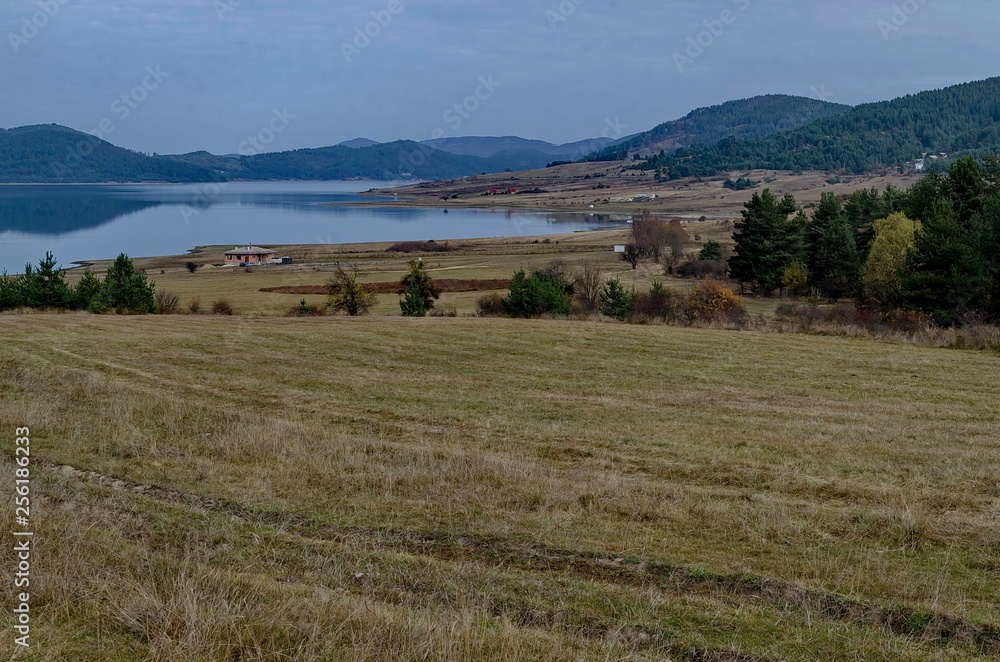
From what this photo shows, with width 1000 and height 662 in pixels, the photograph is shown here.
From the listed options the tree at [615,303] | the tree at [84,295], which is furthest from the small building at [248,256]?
the tree at [615,303]

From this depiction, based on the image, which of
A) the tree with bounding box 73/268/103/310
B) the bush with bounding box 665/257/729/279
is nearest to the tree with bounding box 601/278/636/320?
the bush with bounding box 665/257/729/279

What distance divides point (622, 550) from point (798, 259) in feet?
210

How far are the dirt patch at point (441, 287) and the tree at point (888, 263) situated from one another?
3031 cm

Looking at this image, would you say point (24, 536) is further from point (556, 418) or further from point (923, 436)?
point (923, 436)

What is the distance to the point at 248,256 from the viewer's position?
98.8m

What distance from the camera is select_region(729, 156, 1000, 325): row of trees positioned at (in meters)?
39.5

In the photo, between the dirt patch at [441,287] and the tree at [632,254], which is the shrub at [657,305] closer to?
→ the dirt patch at [441,287]

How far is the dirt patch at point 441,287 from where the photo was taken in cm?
7038

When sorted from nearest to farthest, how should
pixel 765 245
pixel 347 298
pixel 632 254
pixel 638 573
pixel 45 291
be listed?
pixel 638 573, pixel 45 291, pixel 347 298, pixel 765 245, pixel 632 254

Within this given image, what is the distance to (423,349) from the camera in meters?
22.8

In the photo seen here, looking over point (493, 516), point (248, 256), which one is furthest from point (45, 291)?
point (248, 256)

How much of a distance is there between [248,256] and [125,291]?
57.3m

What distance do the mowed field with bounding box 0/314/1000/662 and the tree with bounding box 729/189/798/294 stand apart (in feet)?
163

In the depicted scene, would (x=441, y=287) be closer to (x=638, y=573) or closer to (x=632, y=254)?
(x=632, y=254)
